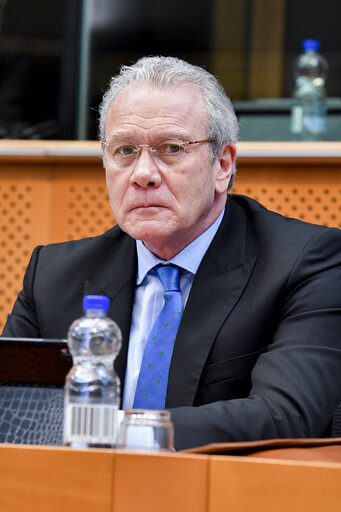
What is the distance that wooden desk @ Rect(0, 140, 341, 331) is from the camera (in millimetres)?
2977

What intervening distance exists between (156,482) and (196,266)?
3.19 feet

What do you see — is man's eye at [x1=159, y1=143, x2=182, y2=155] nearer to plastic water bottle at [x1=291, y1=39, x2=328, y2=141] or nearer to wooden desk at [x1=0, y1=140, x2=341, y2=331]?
wooden desk at [x1=0, y1=140, x2=341, y2=331]

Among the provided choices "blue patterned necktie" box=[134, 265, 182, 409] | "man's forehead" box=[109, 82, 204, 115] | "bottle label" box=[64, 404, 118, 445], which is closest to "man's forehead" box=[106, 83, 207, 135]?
"man's forehead" box=[109, 82, 204, 115]

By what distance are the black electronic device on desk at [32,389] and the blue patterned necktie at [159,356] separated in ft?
1.68

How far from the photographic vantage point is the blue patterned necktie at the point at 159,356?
169cm

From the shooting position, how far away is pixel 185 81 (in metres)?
1.82

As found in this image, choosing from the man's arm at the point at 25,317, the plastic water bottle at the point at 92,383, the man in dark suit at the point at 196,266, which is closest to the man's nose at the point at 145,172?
the man in dark suit at the point at 196,266

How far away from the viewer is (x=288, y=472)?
34.8 inches

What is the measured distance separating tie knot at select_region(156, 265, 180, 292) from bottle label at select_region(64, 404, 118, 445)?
806 millimetres

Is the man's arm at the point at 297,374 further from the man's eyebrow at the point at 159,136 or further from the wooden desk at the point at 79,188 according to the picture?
the wooden desk at the point at 79,188

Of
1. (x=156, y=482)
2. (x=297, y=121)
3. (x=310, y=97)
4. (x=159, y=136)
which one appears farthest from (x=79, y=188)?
(x=156, y=482)

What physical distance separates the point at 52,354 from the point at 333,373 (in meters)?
0.62

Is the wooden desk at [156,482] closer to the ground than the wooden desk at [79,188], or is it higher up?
closer to the ground

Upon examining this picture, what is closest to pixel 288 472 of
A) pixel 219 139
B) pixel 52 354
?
pixel 52 354
